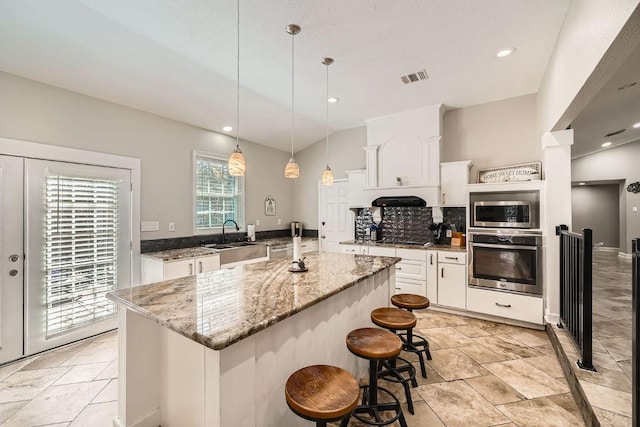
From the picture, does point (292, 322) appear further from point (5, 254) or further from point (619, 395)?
point (5, 254)

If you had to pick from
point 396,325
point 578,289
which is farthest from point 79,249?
point 578,289

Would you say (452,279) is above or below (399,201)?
below

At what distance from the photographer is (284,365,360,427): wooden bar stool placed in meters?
1.15

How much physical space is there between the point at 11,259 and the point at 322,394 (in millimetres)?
3260

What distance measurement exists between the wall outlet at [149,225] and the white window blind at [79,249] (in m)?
0.30

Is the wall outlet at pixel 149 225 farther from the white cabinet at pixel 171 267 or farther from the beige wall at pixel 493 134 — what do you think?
the beige wall at pixel 493 134

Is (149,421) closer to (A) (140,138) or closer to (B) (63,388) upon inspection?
(B) (63,388)

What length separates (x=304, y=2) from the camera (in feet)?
7.00

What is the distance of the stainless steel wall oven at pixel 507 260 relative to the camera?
321 centimetres

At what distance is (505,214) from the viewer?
11.2 ft

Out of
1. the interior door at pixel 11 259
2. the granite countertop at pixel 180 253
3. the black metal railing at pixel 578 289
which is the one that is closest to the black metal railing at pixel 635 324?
the black metal railing at pixel 578 289

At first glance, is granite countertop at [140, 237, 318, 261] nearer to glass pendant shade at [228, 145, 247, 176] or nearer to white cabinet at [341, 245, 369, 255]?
glass pendant shade at [228, 145, 247, 176]

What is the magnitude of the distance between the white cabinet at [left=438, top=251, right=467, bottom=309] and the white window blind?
4.20 metres

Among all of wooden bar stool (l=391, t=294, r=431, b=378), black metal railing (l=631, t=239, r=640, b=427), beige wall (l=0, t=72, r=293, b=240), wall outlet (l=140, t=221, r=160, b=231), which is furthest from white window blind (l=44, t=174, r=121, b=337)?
black metal railing (l=631, t=239, r=640, b=427)
